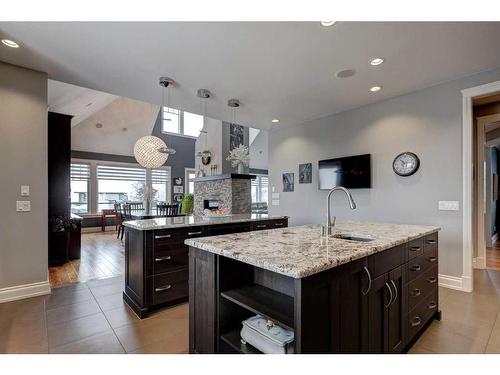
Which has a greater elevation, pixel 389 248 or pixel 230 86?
pixel 230 86

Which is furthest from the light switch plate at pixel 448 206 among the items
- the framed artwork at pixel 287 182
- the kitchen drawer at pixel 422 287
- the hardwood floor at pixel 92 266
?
the hardwood floor at pixel 92 266

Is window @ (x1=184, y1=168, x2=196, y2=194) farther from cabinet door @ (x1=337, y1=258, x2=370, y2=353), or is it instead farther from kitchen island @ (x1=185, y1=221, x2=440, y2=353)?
cabinet door @ (x1=337, y1=258, x2=370, y2=353)

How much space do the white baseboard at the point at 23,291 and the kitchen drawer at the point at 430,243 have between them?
3918 millimetres

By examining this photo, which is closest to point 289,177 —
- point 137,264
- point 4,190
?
point 137,264

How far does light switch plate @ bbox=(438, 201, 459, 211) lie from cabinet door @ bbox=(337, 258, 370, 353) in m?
2.59

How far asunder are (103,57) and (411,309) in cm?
354

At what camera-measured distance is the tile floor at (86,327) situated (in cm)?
191

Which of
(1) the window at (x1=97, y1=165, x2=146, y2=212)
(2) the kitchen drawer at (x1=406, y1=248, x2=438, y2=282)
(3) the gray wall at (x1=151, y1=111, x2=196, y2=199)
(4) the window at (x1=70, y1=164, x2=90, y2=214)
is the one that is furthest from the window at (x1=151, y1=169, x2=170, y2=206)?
(2) the kitchen drawer at (x1=406, y1=248, x2=438, y2=282)

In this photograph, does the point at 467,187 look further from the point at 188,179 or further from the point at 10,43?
the point at 188,179

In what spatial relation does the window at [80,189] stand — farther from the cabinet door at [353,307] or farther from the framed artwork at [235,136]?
the cabinet door at [353,307]

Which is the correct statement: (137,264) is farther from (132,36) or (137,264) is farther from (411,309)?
(411,309)

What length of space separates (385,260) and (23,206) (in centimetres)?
356
